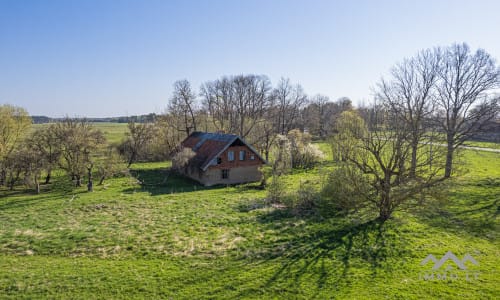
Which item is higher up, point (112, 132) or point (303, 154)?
point (112, 132)

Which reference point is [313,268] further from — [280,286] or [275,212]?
[275,212]

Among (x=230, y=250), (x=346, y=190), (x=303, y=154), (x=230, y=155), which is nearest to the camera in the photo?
(x=230, y=250)

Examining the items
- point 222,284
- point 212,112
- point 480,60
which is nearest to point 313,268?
point 222,284

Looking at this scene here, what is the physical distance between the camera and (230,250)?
14148 mm

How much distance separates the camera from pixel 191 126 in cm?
5175

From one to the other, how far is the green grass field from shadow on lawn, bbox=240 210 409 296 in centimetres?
6

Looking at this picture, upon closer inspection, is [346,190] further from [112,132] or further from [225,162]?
[112,132]

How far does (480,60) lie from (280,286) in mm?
32849

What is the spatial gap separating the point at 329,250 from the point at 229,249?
4.94 metres

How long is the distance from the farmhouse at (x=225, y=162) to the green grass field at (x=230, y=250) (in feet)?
25.9

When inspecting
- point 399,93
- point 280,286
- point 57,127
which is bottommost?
point 280,286

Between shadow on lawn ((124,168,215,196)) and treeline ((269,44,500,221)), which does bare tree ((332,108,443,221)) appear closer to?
treeline ((269,44,500,221))

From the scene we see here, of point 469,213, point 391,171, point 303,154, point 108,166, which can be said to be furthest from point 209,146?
point 469,213

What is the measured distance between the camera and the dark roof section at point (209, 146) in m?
32.2
